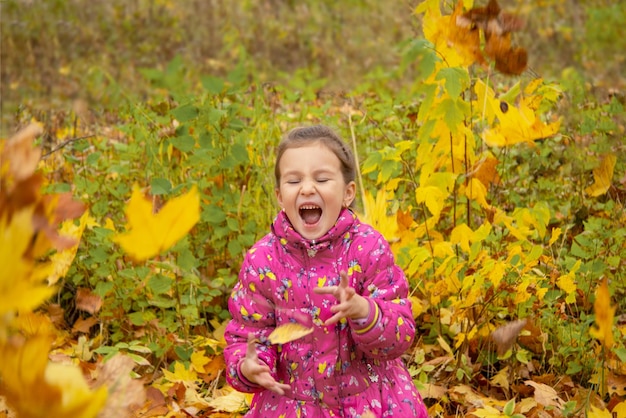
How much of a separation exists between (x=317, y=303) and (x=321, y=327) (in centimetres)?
6

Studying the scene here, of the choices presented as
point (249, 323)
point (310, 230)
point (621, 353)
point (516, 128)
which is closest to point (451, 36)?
point (516, 128)

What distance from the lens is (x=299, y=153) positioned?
1812 mm

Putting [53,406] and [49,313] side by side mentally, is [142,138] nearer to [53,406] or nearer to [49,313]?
[49,313]

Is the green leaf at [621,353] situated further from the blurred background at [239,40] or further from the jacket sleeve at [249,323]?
the blurred background at [239,40]

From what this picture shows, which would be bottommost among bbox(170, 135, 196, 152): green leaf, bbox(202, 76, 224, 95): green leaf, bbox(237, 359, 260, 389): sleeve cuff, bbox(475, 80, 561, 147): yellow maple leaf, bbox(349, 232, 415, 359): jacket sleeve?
bbox(237, 359, 260, 389): sleeve cuff

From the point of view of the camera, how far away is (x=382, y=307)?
1.69 m

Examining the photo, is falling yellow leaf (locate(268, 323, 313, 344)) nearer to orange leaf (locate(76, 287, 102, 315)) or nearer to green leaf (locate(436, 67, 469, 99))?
green leaf (locate(436, 67, 469, 99))

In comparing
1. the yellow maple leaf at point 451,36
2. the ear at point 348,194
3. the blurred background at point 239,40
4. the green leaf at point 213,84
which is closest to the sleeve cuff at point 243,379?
the ear at point 348,194

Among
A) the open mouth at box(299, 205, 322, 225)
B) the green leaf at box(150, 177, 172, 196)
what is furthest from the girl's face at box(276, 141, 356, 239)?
the green leaf at box(150, 177, 172, 196)

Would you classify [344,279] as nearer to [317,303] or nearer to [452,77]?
[317,303]

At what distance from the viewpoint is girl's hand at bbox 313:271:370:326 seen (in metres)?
1.34

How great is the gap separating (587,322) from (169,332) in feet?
4.53

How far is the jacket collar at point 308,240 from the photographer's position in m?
1.76

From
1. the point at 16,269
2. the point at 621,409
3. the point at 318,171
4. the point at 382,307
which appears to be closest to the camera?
the point at 16,269
